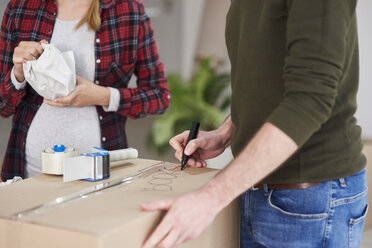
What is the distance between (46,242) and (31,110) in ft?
3.17

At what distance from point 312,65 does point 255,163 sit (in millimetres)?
191

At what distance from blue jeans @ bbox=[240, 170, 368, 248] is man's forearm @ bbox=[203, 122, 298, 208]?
0.18 metres

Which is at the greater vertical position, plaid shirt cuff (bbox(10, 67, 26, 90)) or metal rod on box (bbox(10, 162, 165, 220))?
plaid shirt cuff (bbox(10, 67, 26, 90))

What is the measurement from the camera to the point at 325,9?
822mm

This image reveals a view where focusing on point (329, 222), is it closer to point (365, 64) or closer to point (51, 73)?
point (51, 73)

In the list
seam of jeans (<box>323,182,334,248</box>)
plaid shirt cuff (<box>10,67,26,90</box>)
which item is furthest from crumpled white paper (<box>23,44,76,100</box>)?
seam of jeans (<box>323,182,334,248</box>)

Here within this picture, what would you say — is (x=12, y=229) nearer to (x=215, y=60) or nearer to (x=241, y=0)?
(x=241, y=0)

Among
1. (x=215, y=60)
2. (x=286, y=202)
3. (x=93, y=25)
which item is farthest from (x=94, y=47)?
(x=215, y=60)

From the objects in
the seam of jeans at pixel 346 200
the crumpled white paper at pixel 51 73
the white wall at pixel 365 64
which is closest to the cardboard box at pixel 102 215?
the seam of jeans at pixel 346 200

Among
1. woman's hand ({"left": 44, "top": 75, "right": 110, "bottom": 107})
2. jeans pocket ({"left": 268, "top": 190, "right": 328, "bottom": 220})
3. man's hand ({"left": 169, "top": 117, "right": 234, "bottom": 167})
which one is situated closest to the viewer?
jeans pocket ({"left": 268, "top": 190, "right": 328, "bottom": 220})

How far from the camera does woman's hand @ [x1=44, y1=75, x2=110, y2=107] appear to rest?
155 centimetres

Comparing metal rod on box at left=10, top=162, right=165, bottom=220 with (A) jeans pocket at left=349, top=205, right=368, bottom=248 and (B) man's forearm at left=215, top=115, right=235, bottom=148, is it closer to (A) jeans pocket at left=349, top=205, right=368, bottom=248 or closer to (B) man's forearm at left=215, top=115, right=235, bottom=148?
(B) man's forearm at left=215, top=115, right=235, bottom=148

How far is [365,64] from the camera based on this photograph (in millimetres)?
3434

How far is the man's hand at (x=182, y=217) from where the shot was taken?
805 millimetres
